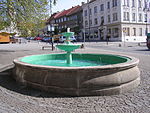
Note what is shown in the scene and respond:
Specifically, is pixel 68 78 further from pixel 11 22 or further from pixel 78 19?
pixel 78 19

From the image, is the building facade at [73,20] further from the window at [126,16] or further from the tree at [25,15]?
the tree at [25,15]

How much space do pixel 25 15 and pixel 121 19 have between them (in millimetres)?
32929

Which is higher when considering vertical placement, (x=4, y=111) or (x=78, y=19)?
(x=78, y=19)

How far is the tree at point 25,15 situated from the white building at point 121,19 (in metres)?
28.2

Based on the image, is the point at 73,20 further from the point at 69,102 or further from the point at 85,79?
the point at 69,102

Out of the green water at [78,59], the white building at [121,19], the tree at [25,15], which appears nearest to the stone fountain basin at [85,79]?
the green water at [78,59]

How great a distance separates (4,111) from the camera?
3.92m

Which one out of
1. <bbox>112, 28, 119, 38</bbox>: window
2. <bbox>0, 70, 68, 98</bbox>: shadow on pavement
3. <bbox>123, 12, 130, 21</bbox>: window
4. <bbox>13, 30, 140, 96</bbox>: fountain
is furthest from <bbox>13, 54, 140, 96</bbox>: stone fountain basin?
<bbox>123, 12, 130, 21</bbox>: window

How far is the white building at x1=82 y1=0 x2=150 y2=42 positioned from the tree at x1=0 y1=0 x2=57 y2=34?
92.5ft

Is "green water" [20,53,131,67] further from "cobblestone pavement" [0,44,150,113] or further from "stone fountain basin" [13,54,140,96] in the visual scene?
"cobblestone pavement" [0,44,150,113]

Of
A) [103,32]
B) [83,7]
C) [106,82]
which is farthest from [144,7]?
[106,82]

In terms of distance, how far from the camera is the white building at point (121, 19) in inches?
1736

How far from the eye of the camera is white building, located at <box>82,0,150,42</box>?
1736 inches

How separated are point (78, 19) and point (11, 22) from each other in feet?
160
